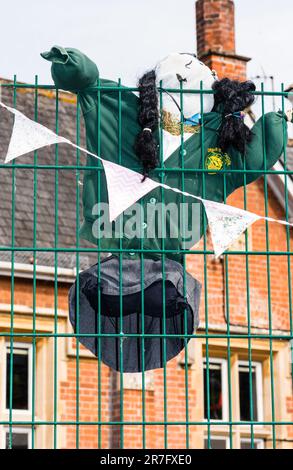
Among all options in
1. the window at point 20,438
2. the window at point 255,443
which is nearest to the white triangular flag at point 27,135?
the window at point 20,438

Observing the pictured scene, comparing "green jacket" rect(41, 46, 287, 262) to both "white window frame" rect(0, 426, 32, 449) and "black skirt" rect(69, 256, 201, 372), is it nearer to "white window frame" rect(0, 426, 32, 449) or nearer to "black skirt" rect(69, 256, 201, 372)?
"black skirt" rect(69, 256, 201, 372)

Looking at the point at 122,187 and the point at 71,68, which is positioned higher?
the point at 71,68

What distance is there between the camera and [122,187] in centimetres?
599

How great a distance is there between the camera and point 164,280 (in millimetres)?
5961

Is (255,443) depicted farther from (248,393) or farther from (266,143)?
(266,143)

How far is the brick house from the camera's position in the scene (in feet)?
40.8

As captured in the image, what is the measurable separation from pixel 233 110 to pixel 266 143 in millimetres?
240

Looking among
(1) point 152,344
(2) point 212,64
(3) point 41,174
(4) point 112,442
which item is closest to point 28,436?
(4) point 112,442

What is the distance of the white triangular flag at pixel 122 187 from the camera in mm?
5934

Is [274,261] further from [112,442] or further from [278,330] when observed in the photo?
[112,442]

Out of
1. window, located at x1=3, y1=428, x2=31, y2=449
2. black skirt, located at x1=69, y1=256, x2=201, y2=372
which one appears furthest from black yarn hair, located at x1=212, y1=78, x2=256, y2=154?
window, located at x1=3, y1=428, x2=31, y2=449

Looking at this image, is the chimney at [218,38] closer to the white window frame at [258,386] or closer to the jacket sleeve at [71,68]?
the white window frame at [258,386]

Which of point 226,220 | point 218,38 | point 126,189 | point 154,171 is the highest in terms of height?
point 218,38

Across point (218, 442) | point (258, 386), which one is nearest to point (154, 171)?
point (218, 442)
